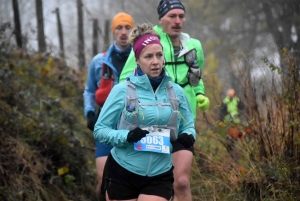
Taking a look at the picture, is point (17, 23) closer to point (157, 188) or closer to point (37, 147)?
point (37, 147)

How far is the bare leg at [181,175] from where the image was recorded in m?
4.96

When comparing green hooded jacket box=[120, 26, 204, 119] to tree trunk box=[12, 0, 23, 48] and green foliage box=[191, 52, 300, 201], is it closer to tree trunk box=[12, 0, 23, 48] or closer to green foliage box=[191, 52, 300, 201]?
green foliage box=[191, 52, 300, 201]

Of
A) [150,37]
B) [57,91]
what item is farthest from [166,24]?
[57,91]

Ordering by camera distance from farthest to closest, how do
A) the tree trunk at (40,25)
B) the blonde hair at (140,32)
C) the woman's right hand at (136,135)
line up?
the tree trunk at (40,25)
the blonde hair at (140,32)
the woman's right hand at (136,135)

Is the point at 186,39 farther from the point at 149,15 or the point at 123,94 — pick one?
the point at 149,15

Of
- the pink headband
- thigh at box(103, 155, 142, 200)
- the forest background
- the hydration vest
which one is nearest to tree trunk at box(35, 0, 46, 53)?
the forest background

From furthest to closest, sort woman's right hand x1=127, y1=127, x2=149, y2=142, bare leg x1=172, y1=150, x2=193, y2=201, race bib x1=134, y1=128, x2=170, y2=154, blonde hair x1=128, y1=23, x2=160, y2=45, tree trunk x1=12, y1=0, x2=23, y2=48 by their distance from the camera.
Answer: tree trunk x1=12, y1=0, x2=23, y2=48 → bare leg x1=172, y1=150, x2=193, y2=201 → blonde hair x1=128, y1=23, x2=160, y2=45 → race bib x1=134, y1=128, x2=170, y2=154 → woman's right hand x1=127, y1=127, x2=149, y2=142

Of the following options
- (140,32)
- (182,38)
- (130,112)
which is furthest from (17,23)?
(130,112)

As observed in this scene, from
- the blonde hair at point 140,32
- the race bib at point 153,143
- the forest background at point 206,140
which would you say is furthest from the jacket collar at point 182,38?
the race bib at point 153,143

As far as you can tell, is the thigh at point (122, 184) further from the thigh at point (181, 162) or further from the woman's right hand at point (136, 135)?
the thigh at point (181, 162)

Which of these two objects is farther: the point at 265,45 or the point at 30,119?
the point at 265,45

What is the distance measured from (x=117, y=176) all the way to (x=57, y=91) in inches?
251

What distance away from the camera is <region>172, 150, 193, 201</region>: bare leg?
16.3 feet

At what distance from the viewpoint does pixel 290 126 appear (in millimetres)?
5371
